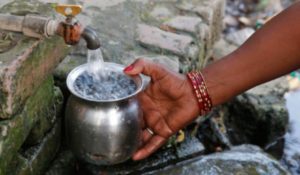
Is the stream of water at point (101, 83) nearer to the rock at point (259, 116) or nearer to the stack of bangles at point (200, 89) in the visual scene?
the stack of bangles at point (200, 89)

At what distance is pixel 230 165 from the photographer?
3027 millimetres

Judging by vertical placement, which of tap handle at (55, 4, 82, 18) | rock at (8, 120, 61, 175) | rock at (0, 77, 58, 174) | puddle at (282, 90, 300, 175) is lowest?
puddle at (282, 90, 300, 175)

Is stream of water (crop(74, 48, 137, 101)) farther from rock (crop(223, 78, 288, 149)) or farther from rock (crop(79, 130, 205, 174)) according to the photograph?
rock (crop(223, 78, 288, 149))

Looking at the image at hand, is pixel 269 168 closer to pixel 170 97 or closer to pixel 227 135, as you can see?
pixel 170 97

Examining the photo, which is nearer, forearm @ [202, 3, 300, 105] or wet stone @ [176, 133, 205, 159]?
forearm @ [202, 3, 300, 105]

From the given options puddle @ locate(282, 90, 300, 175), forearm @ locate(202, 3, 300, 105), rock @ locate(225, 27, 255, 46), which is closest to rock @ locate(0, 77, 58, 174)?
forearm @ locate(202, 3, 300, 105)

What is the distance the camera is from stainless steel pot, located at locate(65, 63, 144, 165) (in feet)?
8.11

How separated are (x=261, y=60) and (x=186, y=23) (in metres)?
1.33

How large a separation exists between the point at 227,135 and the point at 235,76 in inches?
→ 54.7

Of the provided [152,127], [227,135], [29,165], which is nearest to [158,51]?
[152,127]

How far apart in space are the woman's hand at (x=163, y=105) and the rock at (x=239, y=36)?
2093mm

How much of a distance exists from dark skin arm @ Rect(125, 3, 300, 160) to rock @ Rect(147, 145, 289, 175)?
0.66 ft

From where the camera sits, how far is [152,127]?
299cm

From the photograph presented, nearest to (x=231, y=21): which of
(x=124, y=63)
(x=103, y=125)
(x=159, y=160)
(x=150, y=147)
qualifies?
(x=124, y=63)
